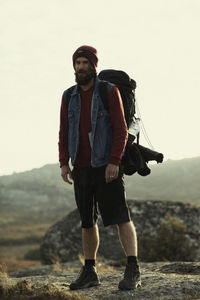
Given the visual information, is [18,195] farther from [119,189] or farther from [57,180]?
[119,189]

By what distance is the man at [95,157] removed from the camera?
4859mm

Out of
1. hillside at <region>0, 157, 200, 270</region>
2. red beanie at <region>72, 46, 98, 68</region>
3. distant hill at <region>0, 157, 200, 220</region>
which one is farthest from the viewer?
distant hill at <region>0, 157, 200, 220</region>

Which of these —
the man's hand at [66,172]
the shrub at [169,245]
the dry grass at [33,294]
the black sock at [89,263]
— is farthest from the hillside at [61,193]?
the dry grass at [33,294]

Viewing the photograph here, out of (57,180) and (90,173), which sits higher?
(57,180)

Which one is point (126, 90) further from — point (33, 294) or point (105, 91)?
point (33, 294)

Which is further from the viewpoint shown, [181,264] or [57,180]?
[57,180]

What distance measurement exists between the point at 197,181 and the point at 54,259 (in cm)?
9942

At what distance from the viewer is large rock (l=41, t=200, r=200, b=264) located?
514 inches

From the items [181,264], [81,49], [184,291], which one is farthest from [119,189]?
[181,264]

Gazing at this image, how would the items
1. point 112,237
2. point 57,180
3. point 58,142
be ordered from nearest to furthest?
point 58,142 < point 112,237 < point 57,180

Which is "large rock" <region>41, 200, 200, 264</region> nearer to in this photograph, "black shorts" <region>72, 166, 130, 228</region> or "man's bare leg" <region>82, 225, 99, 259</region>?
"man's bare leg" <region>82, 225, 99, 259</region>

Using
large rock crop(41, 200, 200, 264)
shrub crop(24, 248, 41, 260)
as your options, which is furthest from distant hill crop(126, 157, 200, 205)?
large rock crop(41, 200, 200, 264)

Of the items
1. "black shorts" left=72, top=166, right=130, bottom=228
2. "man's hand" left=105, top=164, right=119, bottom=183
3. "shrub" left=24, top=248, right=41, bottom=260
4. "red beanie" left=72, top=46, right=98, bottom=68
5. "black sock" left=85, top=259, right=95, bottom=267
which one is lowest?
"shrub" left=24, top=248, right=41, bottom=260

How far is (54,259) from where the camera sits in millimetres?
13625
